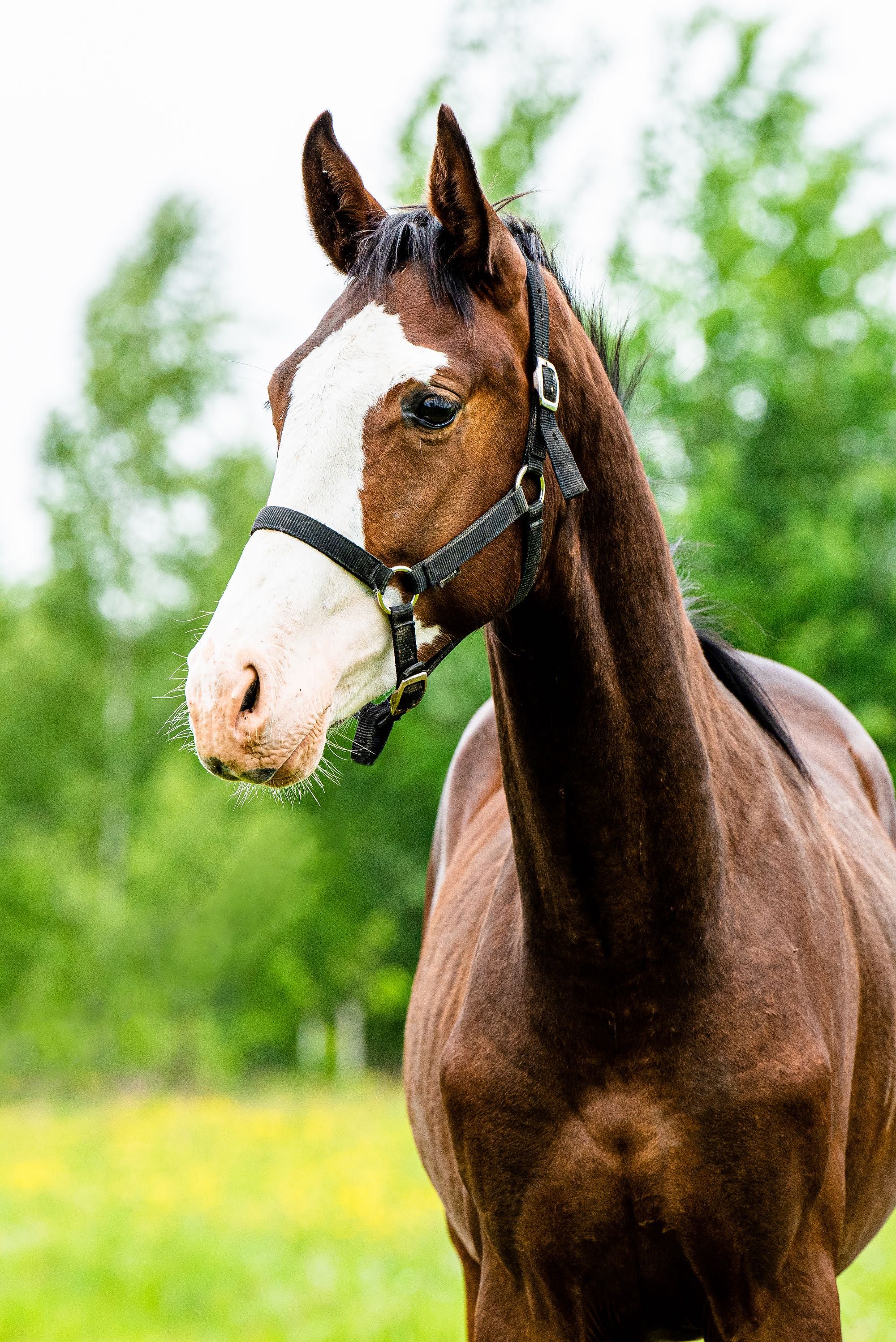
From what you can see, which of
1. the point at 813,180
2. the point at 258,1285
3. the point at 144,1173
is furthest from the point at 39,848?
the point at 813,180

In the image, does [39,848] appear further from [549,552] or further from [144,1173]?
[549,552]

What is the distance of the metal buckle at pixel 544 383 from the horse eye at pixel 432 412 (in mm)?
218

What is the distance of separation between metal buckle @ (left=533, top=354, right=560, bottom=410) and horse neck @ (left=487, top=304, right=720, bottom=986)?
0.35 feet

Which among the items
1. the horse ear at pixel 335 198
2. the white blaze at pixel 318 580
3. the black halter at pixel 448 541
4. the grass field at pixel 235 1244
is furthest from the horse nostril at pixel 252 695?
the grass field at pixel 235 1244

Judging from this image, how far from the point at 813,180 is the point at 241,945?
1521 cm

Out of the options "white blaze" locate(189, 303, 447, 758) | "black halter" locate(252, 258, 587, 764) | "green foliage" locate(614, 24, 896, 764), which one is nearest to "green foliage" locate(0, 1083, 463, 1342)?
"black halter" locate(252, 258, 587, 764)

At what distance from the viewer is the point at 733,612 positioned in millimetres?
3607

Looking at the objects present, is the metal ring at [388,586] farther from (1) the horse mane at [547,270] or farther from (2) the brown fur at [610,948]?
(1) the horse mane at [547,270]

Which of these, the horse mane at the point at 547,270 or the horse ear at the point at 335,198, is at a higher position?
the horse ear at the point at 335,198

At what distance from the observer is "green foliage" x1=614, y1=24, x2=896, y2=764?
659 inches

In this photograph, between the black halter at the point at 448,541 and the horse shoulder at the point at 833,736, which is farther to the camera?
the horse shoulder at the point at 833,736

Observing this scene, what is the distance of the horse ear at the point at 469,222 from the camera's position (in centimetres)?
221

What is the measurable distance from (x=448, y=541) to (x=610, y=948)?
35.4 inches

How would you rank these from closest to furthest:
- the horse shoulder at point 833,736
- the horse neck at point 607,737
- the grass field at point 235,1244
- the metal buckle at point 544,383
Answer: the metal buckle at point 544,383, the horse neck at point 607,737, the horse shoulder at point 833,736, the grass field at point 235,1244
